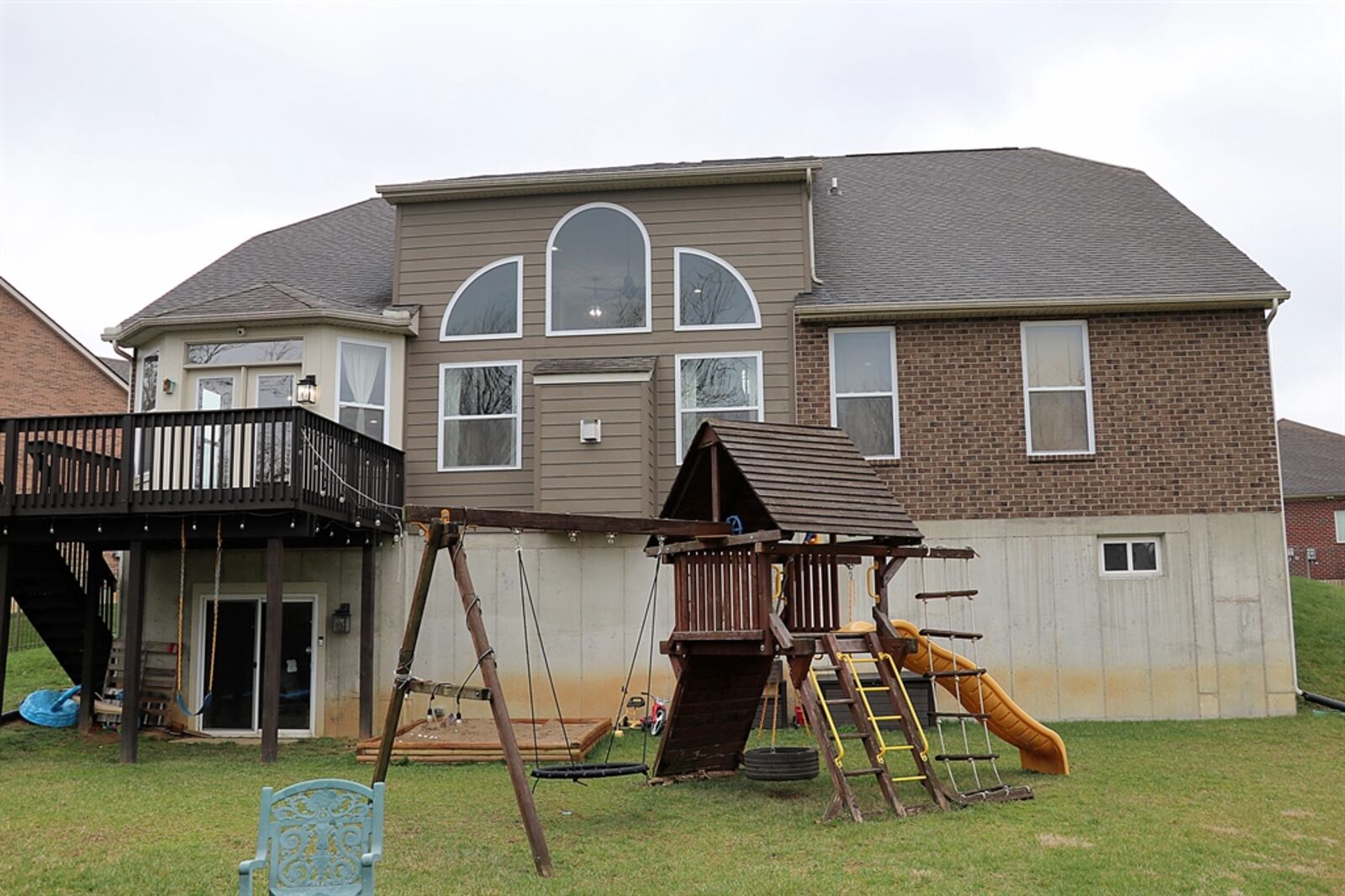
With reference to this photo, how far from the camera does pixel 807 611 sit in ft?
36.5

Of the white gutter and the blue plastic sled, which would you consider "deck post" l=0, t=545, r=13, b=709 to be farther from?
the white gutter

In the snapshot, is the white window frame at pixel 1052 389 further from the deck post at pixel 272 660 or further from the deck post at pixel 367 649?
the deck post at pixel 272 660

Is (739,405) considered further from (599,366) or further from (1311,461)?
(1311,461)

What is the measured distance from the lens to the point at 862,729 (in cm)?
1002

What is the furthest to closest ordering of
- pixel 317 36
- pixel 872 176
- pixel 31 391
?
pixel 31 391 → pixel 872 176 → pixel 317 36

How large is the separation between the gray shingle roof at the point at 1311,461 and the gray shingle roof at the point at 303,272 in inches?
1022

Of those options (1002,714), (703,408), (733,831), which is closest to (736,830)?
(733,831)

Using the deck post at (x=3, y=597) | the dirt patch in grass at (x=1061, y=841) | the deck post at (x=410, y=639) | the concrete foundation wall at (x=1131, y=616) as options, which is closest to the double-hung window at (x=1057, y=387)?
the concrete foundation wall at (x=1131, y=616)

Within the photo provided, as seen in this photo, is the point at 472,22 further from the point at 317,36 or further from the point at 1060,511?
the point at 1060,511

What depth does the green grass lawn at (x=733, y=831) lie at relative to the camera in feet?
25.2

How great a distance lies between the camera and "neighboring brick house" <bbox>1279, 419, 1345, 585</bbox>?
33.6m

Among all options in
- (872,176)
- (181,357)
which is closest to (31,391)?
(181,357)

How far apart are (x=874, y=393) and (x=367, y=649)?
772 centimetres

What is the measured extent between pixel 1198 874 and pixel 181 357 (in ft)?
46.6
